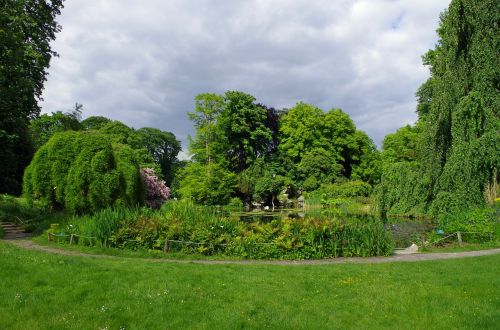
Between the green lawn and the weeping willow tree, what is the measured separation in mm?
7011

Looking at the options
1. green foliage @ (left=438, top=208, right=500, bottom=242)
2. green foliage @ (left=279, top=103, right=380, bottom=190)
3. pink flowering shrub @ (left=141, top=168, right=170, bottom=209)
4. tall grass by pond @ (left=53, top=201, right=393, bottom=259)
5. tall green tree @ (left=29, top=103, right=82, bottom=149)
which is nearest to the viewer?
tall grass by pond @ (left=53, top=201, right=393, bottom=259)

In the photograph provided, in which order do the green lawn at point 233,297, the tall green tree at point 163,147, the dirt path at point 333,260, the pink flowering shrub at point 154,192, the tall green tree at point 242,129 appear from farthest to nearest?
the tall green tree at point 163,147 → the tall green tree at point 242,129 → the pink flowering shrub at point 154,192 → the dirt path at point 333,260 → the green lawn at point 233,297

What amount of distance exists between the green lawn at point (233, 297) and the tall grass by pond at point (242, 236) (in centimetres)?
307

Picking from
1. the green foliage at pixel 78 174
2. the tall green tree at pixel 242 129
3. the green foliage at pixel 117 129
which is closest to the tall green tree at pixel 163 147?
the green foliage at pixel 117 129

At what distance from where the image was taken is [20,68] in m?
19.9

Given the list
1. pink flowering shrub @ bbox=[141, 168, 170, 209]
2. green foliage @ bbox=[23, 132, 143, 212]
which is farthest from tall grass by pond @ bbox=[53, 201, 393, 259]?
pink flowering shrub @ bbox=[141, 168, 170, 209]

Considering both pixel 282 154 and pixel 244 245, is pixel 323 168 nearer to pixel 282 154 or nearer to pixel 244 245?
pixel 282 154

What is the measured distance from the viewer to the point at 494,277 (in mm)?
9461

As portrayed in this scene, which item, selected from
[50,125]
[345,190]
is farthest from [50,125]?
[345,190]

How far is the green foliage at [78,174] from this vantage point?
695 inches

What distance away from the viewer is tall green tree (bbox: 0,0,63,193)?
18.3m

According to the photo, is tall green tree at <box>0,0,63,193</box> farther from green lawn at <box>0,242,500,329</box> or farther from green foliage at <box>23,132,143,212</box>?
green lawn at <box>0,242,500,329</box>

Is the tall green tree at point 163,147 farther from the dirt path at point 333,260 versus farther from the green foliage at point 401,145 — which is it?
the dirt path at point 333,260

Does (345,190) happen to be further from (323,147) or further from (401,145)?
(401,145)
